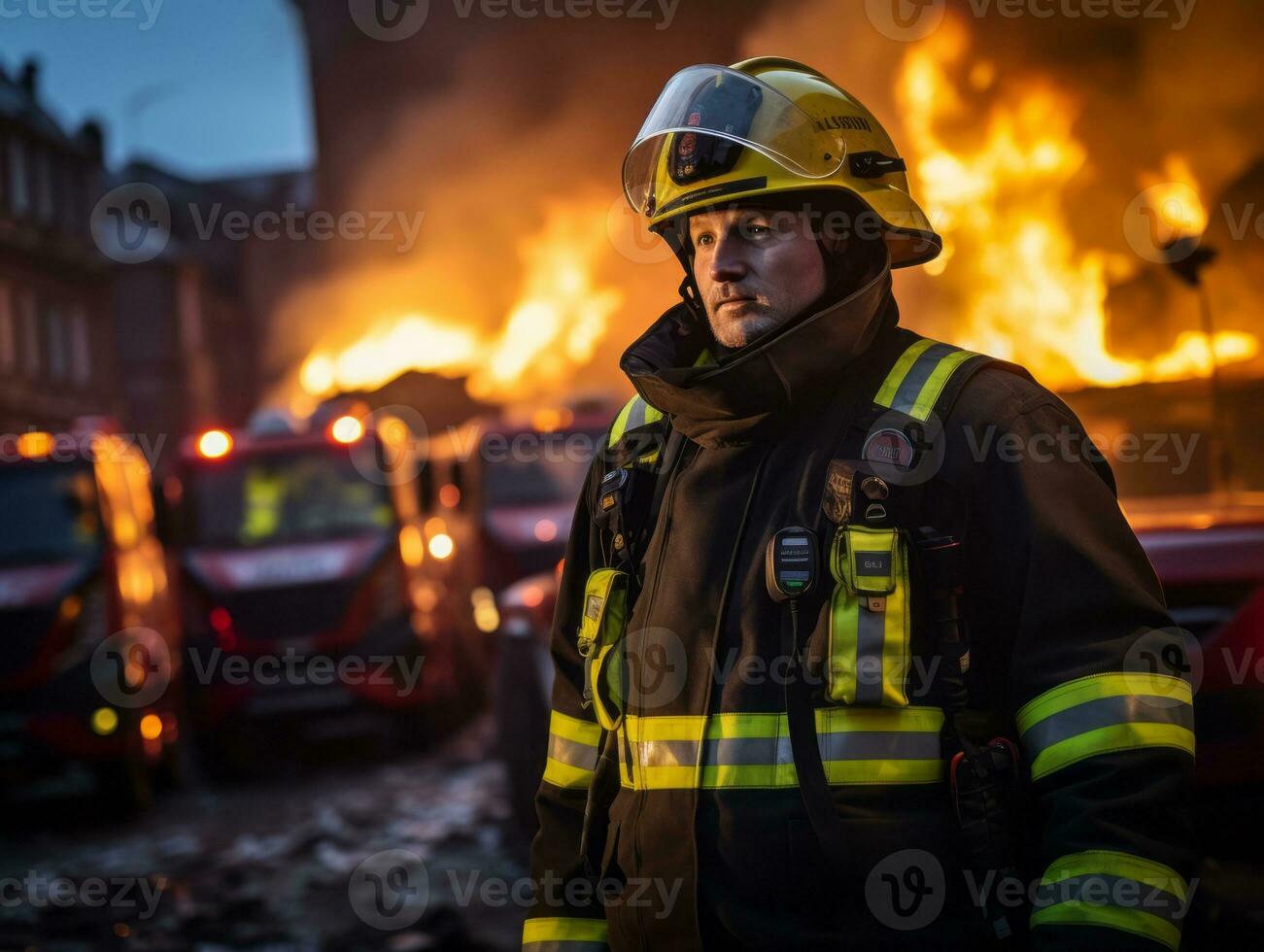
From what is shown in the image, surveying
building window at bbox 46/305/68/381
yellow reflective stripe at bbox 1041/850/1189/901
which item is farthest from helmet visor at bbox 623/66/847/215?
building window at bbox 46/305/68/381

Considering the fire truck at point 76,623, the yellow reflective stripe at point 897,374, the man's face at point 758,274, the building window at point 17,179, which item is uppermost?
the building window at point 17,179

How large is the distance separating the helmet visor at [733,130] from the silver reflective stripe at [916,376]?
392 millimetres

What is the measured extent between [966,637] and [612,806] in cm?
66

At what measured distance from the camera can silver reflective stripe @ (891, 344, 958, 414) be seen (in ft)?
6.33

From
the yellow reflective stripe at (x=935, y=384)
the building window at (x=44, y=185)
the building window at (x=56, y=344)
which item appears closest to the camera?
the yellow reflective stripe at (x=935, y=384)

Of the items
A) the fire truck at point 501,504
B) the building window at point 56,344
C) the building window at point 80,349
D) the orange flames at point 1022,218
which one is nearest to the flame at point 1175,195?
the orange flames at point 1022,218

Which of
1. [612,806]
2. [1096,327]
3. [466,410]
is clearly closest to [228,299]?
[466,410]

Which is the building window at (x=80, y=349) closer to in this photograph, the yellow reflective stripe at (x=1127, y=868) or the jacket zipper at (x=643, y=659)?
the jacket zipper at (x=643, y=659)

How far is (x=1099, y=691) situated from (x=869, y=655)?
0.30 metres

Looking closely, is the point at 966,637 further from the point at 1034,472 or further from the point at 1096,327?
the point at 1096,327

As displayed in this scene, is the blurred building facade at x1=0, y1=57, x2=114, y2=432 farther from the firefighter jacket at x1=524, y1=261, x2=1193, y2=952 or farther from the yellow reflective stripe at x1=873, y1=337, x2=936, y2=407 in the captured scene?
the yellow reflective stripe at x1=873, y1=337, x2=936, y2=407

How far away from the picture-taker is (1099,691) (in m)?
1.70

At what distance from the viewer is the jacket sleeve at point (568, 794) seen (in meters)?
2.18

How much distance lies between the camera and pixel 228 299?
4047 centimetres
